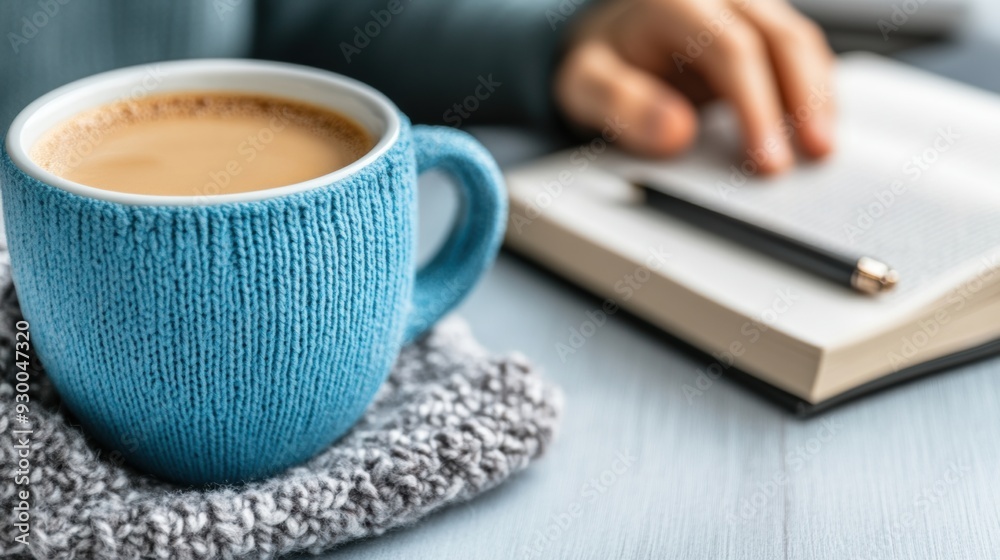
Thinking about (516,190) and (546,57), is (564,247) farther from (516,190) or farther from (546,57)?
(546,57)

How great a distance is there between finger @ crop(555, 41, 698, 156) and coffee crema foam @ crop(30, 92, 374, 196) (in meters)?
0.30

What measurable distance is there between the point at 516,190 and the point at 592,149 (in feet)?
0.33

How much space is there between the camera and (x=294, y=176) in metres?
0.38

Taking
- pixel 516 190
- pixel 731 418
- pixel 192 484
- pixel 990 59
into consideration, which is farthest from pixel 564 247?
pixel 990 59

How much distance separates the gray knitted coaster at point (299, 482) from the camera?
352mm

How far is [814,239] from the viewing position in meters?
0.56
